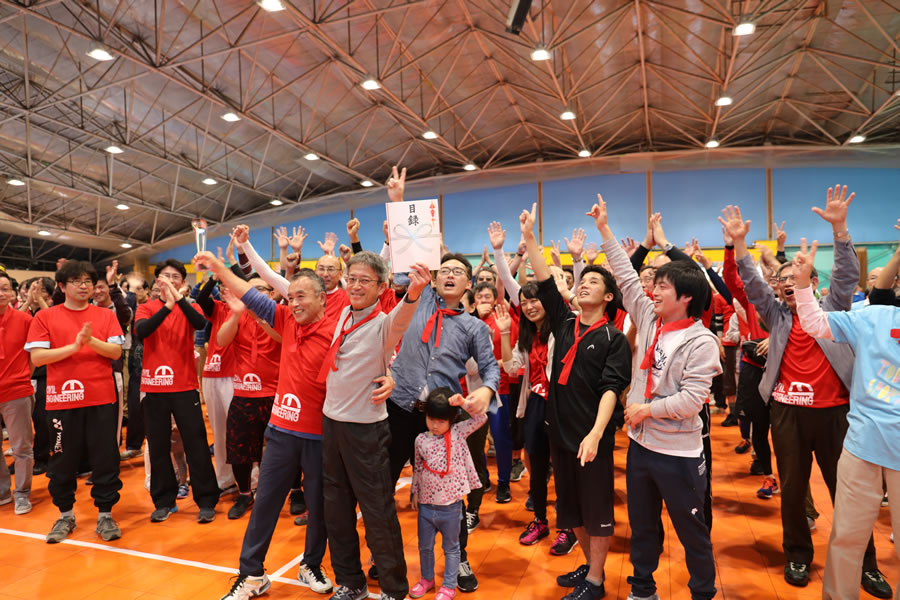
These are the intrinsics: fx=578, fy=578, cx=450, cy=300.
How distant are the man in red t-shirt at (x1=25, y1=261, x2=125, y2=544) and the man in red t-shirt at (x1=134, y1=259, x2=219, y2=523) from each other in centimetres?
24

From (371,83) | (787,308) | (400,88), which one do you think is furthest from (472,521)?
(400,88)

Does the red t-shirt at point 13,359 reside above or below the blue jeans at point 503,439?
above

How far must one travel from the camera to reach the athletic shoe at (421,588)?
122 inches

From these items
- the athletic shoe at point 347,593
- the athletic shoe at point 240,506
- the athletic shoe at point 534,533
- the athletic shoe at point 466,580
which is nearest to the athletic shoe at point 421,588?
the athletic shoe at point 466,580

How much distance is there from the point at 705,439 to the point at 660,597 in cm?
93

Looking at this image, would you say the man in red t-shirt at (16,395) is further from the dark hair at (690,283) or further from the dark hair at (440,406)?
the dark hair at (690,283)

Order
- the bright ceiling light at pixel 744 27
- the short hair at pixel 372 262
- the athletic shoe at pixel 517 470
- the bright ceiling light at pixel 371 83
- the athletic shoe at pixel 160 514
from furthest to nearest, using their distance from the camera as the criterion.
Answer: the bright ceiling light at pixel 371 83, the bright ceiling light at pixel 744 27, the athletic shoe at pixel 517 470, the athletic shoe at pixel 160 514, the short hair at pixel 372 262

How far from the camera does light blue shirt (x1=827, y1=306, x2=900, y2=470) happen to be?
2447 millimetres

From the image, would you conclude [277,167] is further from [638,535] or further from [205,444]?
[638,535]

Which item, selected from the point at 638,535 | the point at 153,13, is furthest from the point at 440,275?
the point at 153,13

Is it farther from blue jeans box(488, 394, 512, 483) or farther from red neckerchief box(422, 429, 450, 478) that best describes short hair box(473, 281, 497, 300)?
red neckerchief box(422, 429, 450, 478)

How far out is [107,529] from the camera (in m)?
4.04

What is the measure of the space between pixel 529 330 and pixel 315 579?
209 centimetres

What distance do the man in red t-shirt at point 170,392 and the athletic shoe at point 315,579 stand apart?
4.60ft
